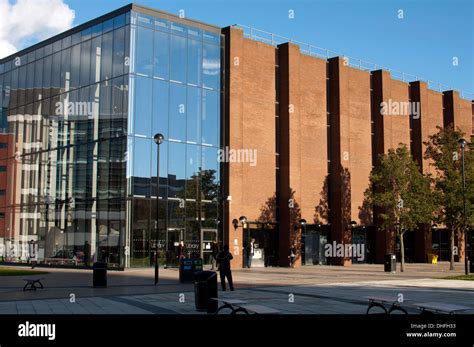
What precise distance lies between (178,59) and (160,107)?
3.78m

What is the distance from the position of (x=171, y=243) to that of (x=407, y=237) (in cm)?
2589

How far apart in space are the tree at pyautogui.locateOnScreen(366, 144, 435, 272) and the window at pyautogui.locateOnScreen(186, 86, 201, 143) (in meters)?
12.4

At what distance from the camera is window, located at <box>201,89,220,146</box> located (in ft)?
136

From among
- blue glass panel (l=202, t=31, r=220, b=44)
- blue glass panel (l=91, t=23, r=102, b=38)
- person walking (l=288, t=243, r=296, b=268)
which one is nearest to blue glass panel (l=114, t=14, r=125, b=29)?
blue glass panel (l=91, t=23, r=102, b=38)

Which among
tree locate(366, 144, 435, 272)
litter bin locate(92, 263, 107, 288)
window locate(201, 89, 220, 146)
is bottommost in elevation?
litter bin locate(92, 263, 107, 288)

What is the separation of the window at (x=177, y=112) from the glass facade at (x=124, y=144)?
0.22ft

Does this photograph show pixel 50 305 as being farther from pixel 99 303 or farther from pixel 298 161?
pixel 298 161

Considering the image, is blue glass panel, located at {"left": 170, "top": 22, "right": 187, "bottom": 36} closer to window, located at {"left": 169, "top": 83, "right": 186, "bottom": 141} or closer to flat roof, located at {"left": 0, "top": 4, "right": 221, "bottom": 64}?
flat roof, located at {"left": 0, "top": 4, "right": 221, "bottom": 64}

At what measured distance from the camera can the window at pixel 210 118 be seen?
4144cm

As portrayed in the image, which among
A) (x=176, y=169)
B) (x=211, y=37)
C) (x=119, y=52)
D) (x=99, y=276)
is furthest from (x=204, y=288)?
(x=211, y=37)

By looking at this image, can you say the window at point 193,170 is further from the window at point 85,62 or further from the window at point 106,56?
the window at point 85,62
